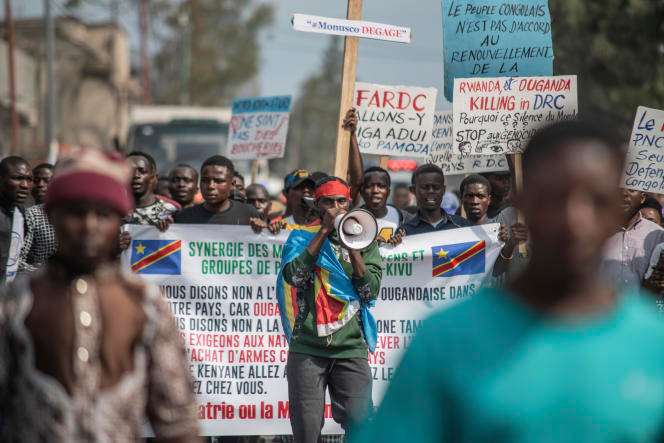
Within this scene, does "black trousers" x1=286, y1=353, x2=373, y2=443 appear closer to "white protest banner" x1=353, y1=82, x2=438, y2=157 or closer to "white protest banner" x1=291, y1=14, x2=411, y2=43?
"white protest banner" x1=291, y1=14, x2=411, y2=43

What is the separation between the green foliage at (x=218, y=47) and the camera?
161 ft

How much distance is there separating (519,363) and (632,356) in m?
0.21

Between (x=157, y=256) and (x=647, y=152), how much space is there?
157 inches

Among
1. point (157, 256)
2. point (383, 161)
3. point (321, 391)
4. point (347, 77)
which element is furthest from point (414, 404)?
point (383, 161)

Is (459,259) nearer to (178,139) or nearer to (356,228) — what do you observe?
(356,228)

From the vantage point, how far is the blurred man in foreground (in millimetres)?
1554

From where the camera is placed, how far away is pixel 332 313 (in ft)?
16.4

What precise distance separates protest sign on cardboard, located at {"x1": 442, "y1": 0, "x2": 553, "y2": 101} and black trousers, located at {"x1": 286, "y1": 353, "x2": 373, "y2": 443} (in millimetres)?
2991

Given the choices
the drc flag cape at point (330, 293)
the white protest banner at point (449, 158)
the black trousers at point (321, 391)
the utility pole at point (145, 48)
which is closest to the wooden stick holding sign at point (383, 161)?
the white protest banner at point (449, 158)

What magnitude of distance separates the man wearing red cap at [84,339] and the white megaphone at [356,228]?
8.70 ft

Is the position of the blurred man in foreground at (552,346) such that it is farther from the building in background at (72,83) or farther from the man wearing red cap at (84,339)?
the building in background at (72,83)

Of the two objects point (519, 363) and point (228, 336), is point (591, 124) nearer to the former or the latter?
point (519, 363)

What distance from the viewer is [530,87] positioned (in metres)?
6.79

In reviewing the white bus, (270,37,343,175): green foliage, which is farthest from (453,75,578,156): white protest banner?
(270,37,343,175): green foliage
